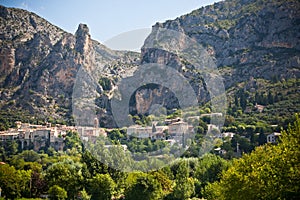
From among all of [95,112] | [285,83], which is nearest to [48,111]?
[95,112]

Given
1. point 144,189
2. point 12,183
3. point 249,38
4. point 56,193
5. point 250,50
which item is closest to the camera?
point 144,189

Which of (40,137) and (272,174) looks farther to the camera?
(40,137)

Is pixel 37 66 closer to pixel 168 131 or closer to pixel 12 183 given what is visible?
pixel 168 131

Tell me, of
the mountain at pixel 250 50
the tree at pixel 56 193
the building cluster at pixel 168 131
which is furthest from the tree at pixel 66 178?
the mountain at pixel 250 50

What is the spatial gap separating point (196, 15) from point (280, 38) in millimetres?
39183

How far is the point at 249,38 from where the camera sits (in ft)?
342

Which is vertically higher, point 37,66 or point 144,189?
point 37,66

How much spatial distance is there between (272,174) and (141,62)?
96641 millimetres

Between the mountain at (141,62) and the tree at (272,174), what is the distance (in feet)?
193

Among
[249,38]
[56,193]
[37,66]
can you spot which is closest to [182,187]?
[56,193]

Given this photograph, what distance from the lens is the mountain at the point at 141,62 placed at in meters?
89.6

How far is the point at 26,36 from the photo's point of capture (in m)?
110

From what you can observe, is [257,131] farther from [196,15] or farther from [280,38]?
[196,15]

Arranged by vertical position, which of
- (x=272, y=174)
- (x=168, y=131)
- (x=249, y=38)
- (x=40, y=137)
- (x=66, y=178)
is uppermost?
(x=249, y=38)
